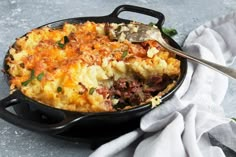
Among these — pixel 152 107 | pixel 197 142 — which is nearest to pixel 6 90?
pixel 152 107

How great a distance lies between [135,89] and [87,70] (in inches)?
6.8

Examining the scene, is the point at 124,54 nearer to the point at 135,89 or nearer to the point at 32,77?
the point at 135,89

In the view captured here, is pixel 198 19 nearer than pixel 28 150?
No

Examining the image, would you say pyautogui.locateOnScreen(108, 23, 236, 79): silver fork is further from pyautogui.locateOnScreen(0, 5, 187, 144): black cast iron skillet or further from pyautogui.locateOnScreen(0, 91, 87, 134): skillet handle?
pyautogui.locateOnScreen(0, 91, 87, 134): skillet handle

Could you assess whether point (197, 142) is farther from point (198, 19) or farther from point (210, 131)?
point (198, 19)

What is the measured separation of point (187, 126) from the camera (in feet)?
5.06

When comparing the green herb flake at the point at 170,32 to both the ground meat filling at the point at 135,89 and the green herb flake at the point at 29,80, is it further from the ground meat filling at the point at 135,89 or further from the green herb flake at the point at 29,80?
the green herb flake at the point at 29,80

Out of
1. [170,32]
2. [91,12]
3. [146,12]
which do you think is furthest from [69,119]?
[91,12]

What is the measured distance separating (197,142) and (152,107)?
179 millimetres

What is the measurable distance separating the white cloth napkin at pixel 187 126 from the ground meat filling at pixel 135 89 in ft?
0.22

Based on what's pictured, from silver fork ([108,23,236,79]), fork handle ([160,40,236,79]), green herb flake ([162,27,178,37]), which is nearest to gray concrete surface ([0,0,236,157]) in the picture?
green herb flake ([162,27,178,37])

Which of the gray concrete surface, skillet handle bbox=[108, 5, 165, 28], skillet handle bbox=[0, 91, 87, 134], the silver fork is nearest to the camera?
skillet handle bbox=[0, 91, 87, 134]

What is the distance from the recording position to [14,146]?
5.21 ft

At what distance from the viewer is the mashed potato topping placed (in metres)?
1.52
